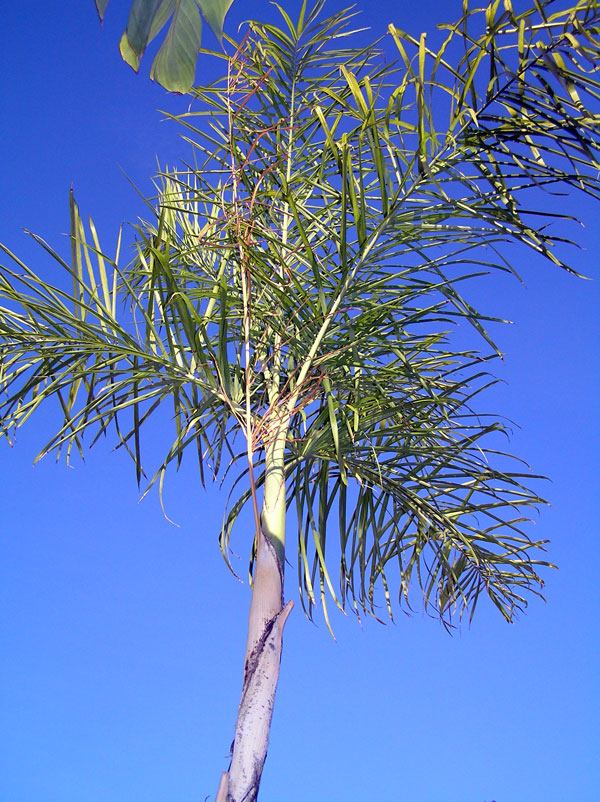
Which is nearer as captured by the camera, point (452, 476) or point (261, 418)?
point (261, 418)

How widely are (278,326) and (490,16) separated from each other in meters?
1.05

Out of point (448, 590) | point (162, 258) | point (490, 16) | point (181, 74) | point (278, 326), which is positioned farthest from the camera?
point (448, 590)

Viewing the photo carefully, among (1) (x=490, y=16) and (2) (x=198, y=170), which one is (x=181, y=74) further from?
(2) (x=198, y=170)

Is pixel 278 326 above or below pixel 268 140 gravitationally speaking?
below

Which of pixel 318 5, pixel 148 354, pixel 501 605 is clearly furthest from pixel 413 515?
pixel 318 5

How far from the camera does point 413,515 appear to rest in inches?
98.1

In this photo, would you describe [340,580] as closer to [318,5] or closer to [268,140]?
[268,140]

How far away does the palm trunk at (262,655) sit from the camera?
1595mm

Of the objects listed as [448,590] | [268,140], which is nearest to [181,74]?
[268,140]

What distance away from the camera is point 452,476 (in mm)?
2357

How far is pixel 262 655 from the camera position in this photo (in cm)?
173

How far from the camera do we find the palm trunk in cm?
159

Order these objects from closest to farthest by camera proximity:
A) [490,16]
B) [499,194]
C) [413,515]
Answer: [490,16]
[499,194]
[413,515]

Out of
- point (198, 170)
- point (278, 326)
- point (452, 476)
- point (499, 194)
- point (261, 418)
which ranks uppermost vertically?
point (198, 170)
